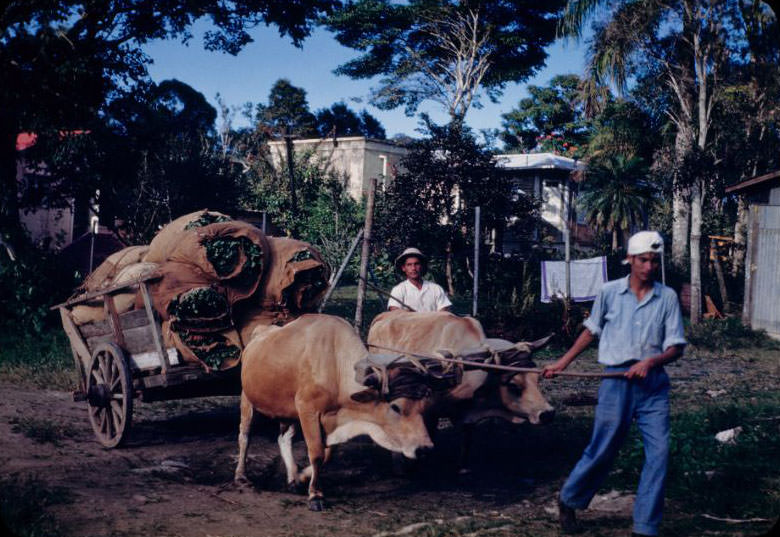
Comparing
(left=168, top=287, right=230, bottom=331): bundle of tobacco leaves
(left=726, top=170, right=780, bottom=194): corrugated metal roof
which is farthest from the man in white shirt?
(left=726, top=170, right=780, bottom=194): corrugated metal roof

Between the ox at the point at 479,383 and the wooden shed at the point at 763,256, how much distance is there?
12882mm

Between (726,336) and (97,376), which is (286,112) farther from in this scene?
(97,376)

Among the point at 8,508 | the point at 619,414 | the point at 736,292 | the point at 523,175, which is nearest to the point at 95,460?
the point at 8,508

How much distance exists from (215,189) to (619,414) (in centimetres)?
1580

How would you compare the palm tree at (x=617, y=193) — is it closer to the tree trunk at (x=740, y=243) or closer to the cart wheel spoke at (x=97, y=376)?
the tree trunk at (x=740, y=243)

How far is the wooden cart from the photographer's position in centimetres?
704

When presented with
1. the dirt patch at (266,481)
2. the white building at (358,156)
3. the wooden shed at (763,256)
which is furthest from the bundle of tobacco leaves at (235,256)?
the white building at (358,156)

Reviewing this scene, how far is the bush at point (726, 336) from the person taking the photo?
1552cm

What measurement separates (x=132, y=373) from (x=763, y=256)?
597 inches

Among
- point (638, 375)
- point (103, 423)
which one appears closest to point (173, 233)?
point (103, 423)

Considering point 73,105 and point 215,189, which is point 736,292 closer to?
point 215,189

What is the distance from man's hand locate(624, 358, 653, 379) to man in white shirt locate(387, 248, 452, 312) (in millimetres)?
3403

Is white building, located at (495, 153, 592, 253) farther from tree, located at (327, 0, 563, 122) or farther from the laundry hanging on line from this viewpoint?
the laundry hanging on line

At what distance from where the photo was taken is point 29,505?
199 inches
